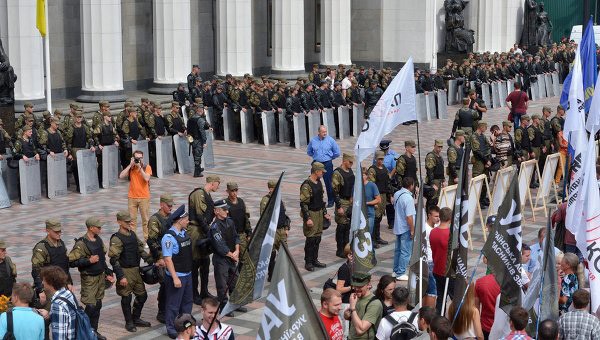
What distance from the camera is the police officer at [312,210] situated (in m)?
16.9

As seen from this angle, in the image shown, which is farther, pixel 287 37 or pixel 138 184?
pixel 287 37

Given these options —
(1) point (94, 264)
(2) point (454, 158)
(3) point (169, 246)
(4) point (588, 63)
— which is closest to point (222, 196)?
(2) point (454, 158)

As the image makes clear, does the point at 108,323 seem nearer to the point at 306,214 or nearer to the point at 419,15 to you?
the point at 306,214

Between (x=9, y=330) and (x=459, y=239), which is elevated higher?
(x=459, y=239)

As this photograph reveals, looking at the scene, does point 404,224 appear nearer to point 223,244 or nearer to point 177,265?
point 223,244

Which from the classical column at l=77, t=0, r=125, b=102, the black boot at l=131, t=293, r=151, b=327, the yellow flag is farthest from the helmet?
the classical column at l=77, t=0, r=125, b=102

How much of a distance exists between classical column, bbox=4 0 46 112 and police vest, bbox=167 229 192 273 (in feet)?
50.6

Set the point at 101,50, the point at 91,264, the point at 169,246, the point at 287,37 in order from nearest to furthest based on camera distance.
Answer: the point at 91,264 < the point at 169,246 < the point at 101,50 < the point at 287,37

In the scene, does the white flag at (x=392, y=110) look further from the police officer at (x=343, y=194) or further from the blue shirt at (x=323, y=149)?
the blue shirt at (x=323, y=149)

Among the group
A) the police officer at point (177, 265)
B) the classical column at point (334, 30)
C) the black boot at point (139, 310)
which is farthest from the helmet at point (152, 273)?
the classical column at point (334, 30)

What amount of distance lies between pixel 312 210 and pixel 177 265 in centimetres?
353

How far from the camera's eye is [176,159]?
2539cm

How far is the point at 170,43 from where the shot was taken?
3331 cm

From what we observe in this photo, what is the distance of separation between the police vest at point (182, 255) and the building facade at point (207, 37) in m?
15.5
